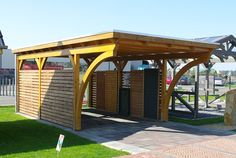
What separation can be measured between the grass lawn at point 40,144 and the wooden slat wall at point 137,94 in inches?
182

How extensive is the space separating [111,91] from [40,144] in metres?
8.16

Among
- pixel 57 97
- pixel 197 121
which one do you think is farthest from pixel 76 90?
pixel 197 121

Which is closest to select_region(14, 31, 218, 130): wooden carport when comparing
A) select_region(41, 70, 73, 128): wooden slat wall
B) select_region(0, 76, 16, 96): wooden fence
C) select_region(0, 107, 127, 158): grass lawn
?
select_region(41, 70, 73, 128): wooden slat wall

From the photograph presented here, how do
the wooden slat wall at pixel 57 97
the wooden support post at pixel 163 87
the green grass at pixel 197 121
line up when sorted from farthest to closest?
the wooden support post at pixel 163 87 < the green grass at pixel 197 121 < the wooden slat wall at pixel 57 97

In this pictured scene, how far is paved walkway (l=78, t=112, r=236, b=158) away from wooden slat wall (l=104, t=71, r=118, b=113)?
2.73 meters

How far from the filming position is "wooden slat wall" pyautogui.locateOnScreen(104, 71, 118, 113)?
16141mm

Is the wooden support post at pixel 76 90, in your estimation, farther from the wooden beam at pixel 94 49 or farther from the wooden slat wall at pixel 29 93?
the wooden slat wall at pixel 29 93

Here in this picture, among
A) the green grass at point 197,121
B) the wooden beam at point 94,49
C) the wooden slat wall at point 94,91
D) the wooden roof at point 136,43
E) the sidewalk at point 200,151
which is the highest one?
the wooden roof at point 136,43

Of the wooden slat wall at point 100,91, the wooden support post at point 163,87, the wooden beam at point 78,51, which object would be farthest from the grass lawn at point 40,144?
the wooden slat wall at point 100,91

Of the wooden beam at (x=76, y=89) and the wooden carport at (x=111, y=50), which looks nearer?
the wooden carport at (x=111, y=50)

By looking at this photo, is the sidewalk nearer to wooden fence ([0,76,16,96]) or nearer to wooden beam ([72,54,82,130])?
wooden beam ([72,54,82,130])

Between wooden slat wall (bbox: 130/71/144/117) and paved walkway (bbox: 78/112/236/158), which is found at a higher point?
wooden slat wall (bbox: 130/71/144/117)

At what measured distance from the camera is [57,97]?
12.1 meters

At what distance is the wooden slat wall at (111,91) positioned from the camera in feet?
53.0
